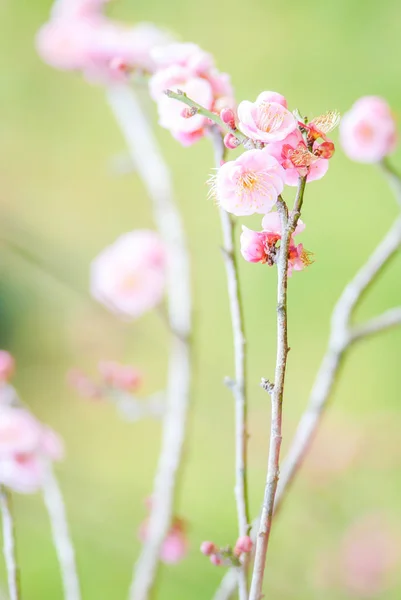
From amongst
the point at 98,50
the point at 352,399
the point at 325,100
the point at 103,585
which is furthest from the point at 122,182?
the point at 103,585

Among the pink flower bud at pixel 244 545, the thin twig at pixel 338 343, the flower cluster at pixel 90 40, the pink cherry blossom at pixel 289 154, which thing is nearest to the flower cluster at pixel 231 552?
the pink flower bud at pixel 244 545

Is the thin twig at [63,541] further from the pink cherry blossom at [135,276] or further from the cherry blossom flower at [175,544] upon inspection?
the pink cherry blossom at [135,276]

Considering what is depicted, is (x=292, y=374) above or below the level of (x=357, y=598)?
above

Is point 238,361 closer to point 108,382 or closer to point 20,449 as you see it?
point 20,449

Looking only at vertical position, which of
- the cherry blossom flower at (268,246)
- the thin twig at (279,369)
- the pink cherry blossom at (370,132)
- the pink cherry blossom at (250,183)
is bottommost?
the thin twig at (279,369)

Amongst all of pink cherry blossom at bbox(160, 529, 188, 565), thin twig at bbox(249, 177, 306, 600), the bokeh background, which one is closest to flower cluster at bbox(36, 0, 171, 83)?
the bokeh background

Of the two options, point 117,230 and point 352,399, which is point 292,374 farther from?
point 117,230

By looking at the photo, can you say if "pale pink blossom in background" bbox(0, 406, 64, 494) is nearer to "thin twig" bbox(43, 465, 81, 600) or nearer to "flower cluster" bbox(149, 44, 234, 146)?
"thin twig" bbox(43, 465, 81, 600)
